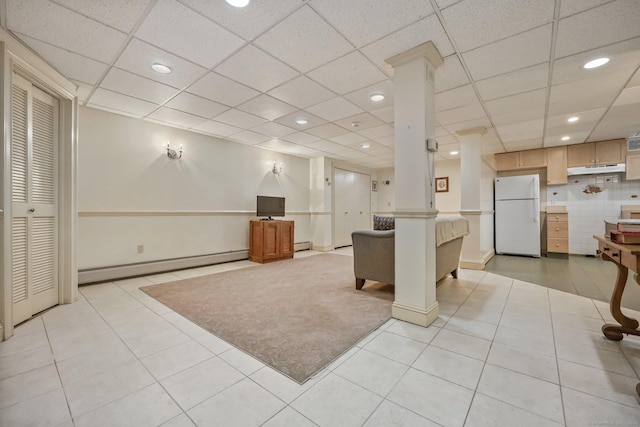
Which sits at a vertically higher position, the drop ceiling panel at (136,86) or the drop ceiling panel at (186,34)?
the drop ceiling panel at (136,86)

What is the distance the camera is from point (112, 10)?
1.79 metres

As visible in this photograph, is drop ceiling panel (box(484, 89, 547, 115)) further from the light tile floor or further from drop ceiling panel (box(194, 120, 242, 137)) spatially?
drop ceiling panel (box(194, 120, 242, 137))

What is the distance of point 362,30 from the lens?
1.97 metres

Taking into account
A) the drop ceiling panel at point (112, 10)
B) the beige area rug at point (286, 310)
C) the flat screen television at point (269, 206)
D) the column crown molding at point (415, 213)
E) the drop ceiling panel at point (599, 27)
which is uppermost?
the drop ceiling panel at point (112, 10)

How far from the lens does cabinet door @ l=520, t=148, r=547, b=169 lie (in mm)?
5734

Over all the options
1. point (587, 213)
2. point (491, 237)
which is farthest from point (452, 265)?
point (587, 213)

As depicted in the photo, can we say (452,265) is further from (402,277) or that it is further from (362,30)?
(362,30)

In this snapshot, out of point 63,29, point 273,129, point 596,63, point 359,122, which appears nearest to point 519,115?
point 596,63

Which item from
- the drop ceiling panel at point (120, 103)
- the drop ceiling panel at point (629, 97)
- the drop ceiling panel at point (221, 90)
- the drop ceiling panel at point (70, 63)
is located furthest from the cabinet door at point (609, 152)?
the drop ceiling panel at point (70, 63)

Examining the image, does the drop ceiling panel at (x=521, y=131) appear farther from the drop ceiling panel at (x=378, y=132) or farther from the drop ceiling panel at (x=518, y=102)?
the drop ceiling panel at (x=378, y=132)

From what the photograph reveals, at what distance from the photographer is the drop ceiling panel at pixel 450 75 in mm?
2398

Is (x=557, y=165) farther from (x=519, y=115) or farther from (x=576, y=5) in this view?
(x=576, y=5)

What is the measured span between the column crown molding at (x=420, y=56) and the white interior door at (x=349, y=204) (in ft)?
15.6

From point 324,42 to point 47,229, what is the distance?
11.0ft
